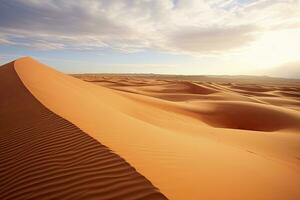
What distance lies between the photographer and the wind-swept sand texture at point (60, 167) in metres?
3.20

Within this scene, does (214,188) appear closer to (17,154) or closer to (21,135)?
(17,154)

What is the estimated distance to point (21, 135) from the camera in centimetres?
527

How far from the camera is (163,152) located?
4.83 metres

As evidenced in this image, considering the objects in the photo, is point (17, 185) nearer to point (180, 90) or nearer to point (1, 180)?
point (1, 180)

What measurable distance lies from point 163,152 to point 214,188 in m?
1.18

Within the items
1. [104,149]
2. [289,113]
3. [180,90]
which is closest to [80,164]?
[104,149]

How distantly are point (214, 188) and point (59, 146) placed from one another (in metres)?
2.23

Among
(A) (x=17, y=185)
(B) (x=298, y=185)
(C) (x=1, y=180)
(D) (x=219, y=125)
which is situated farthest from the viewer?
(D) (x=219, y=125)

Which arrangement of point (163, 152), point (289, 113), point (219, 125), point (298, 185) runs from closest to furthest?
point (163, 152)
point (298, 185)
point (219, 125)
point (289, 113)

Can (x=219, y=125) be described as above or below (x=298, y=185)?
below

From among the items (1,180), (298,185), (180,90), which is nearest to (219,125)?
(298,185)

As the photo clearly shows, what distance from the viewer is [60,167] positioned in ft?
12.6

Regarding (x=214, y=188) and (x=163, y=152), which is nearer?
(x=214, y=188)

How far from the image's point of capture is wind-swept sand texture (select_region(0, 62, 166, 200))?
3.20 m
